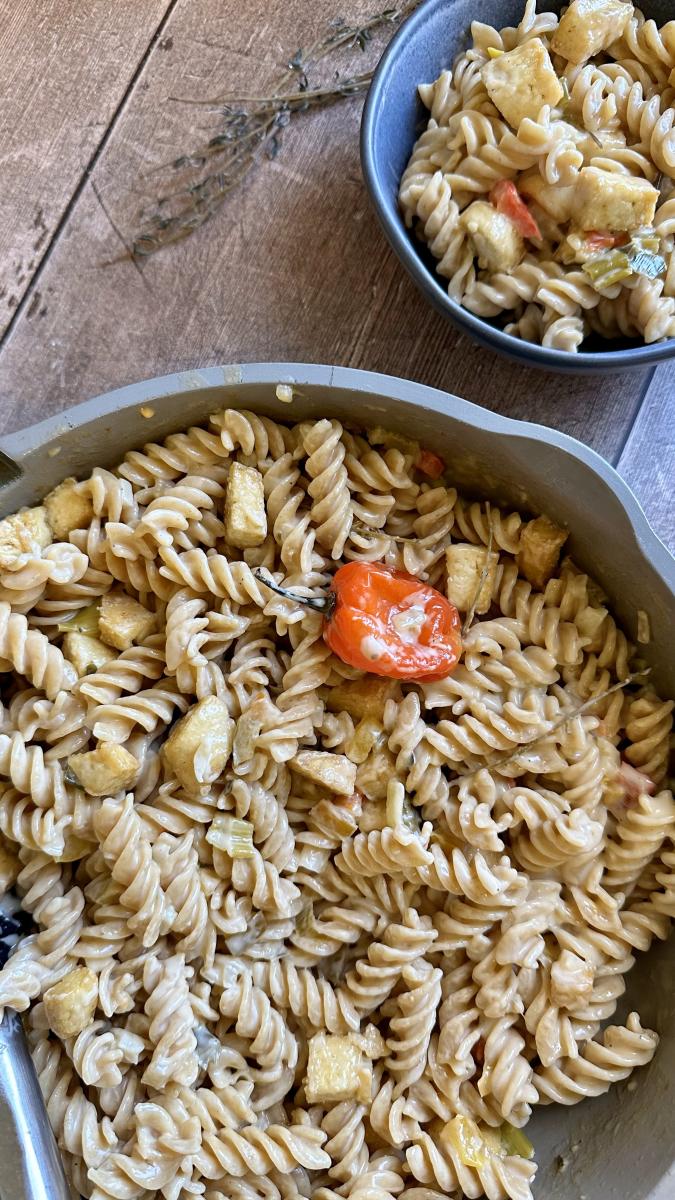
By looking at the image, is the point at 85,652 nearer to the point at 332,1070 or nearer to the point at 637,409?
the point at 332,1070

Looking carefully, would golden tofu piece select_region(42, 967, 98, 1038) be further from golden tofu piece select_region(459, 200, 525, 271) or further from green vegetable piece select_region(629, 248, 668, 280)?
green vegetable piece select_region(629, 248, 668, 280)

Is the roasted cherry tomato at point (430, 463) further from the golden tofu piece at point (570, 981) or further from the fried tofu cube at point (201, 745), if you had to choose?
the golden tofu piece at point (570, 981)

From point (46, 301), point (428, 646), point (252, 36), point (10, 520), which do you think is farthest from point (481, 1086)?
point (252, 36)

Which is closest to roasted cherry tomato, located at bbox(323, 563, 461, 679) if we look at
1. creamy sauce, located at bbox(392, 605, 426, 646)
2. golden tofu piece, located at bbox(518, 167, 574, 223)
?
creamy sauce, located at bbox(392, 605, 426, 646)

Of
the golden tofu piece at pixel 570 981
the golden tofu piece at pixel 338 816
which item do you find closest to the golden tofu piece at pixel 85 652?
the golden tofu piece at pixel 338 816

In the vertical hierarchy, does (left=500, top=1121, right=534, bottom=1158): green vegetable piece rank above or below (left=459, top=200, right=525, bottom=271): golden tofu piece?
below
